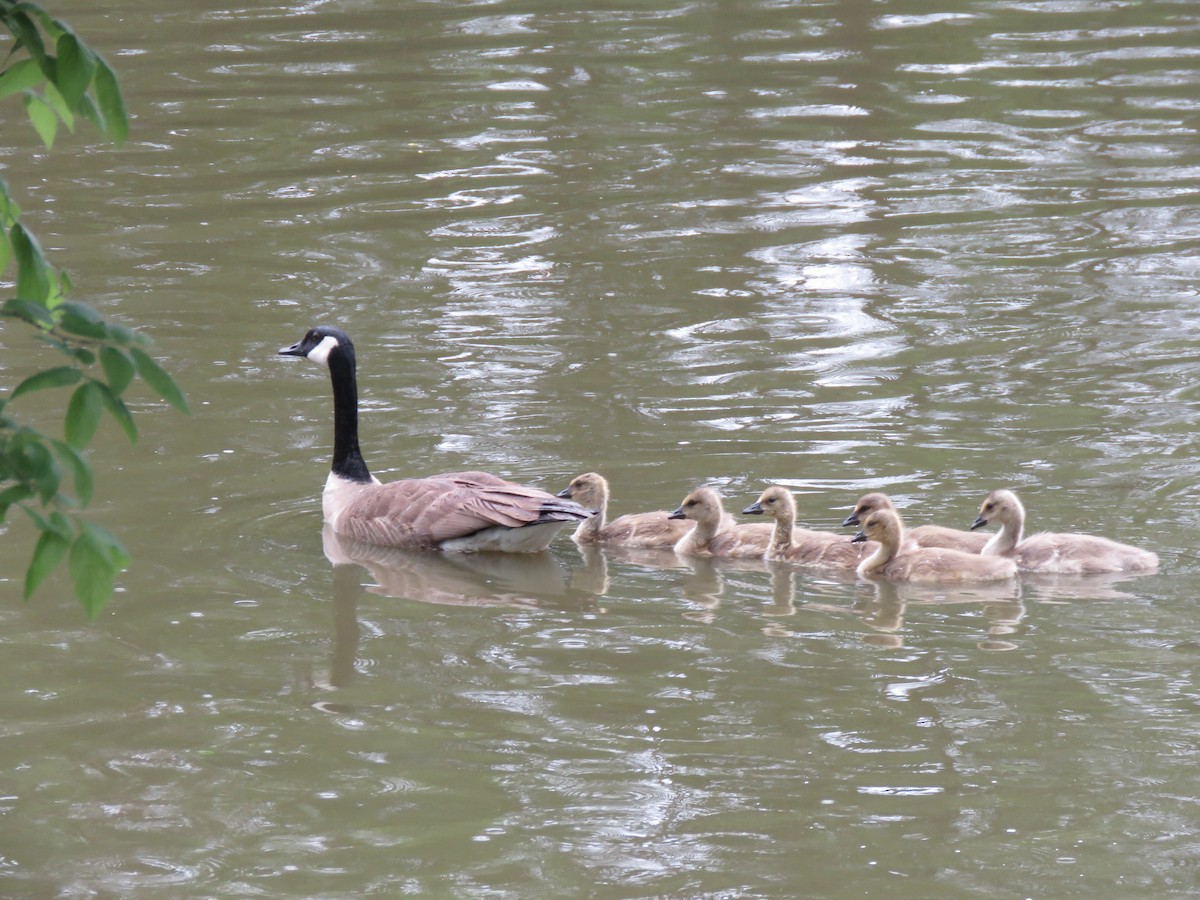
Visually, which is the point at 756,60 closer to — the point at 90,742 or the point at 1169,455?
the point at 1169,455

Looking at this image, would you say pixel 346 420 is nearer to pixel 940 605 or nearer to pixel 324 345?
pixel 324 345

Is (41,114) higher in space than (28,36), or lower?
lower

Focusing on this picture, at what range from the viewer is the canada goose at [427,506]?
9664 millimetres

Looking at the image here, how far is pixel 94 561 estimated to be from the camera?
4215 millimetres

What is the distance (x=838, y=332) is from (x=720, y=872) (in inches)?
288

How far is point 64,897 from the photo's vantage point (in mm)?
6199

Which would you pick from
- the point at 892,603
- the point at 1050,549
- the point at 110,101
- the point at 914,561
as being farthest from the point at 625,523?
the point at 110,101

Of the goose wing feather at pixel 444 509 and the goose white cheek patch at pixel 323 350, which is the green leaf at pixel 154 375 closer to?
the goose wing feather at pixel 444 509

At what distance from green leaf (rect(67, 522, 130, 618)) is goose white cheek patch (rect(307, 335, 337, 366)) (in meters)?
6.49

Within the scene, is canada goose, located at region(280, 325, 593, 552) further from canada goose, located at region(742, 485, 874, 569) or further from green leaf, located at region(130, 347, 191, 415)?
green leaf, located at region(130, 347, 191, 415)

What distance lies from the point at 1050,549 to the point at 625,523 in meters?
2.26

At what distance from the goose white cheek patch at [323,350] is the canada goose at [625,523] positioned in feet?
5.60

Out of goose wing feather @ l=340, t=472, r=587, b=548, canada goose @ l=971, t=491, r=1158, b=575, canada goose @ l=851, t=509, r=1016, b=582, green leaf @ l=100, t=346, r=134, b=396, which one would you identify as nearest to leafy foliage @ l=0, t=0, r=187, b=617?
green leaf @ l=100, t=346, r=134, b=396

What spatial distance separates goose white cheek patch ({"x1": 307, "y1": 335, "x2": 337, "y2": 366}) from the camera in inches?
424
